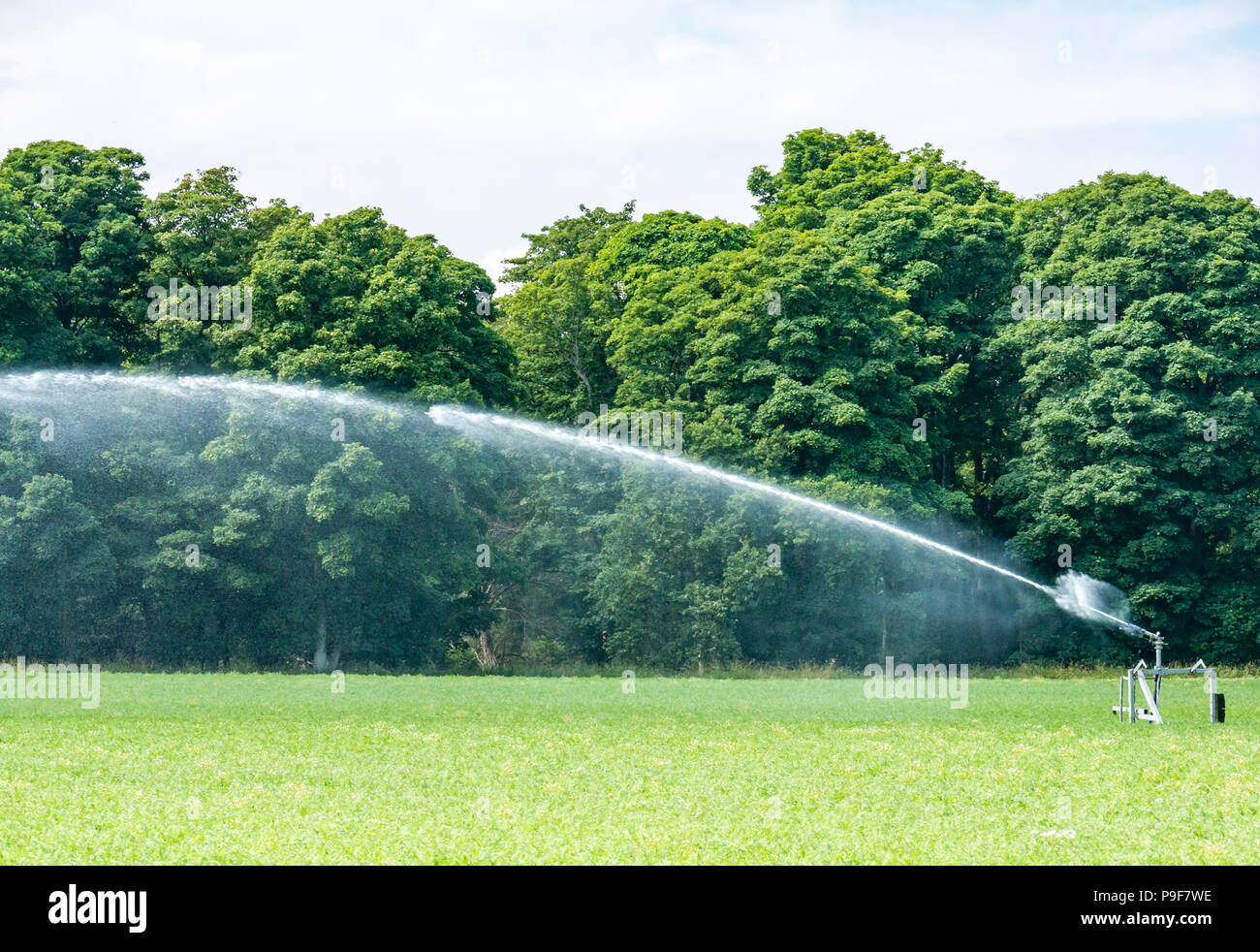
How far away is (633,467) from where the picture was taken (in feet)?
193

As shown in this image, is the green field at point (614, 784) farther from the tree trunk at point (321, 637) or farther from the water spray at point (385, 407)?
the tree trunk at point (321, 637)

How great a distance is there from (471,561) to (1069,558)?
22792 millimetres

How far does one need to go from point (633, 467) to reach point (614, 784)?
128ft

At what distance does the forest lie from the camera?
174 feet

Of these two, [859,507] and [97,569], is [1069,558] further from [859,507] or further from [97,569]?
[97,569]

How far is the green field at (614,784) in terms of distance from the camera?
599 inches

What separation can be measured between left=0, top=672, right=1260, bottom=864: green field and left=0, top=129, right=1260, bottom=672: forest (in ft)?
62.4

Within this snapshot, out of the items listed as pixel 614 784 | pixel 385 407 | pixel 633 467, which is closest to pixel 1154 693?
pixel 614 784

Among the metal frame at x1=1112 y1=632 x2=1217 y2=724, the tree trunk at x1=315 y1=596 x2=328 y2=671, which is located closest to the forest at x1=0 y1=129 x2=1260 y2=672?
the tree trunk at x1=315 y1=596 x2=328 y2=671

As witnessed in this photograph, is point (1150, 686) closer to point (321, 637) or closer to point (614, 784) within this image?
point (614, 784)

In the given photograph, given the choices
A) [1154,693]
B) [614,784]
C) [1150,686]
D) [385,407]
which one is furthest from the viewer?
[385,407]

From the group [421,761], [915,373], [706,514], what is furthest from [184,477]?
[421,761]

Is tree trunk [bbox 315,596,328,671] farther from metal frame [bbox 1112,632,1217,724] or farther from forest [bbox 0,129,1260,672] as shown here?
metal frame [bbox 1112,632,1217,724]

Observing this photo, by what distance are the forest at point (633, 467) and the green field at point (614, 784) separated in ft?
62.4
